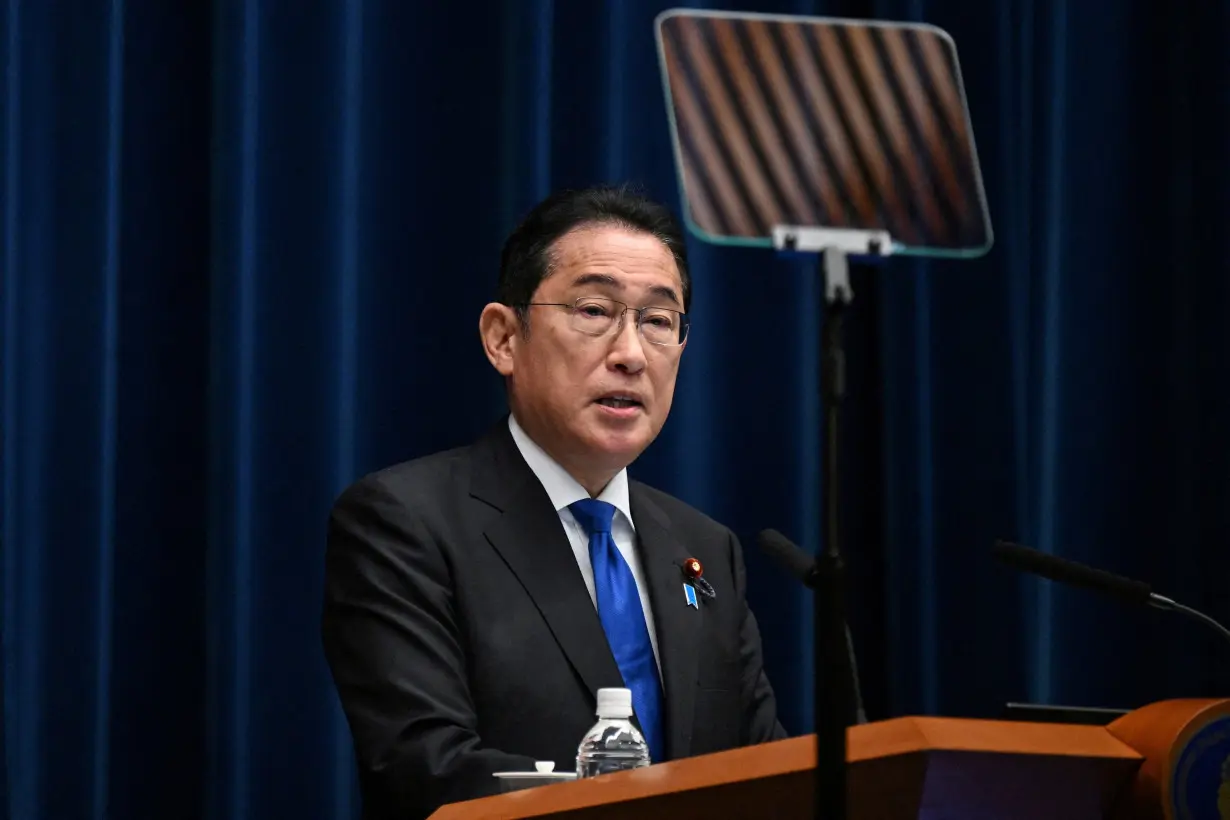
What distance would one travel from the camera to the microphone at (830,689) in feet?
3.16

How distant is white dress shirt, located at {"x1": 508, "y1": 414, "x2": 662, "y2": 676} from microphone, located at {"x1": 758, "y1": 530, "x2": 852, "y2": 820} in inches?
45.7

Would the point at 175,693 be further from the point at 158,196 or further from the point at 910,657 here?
the point at 910,657

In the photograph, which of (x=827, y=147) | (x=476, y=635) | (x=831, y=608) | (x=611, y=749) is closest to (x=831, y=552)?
(x=831, y=608)

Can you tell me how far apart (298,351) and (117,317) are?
0.31 m

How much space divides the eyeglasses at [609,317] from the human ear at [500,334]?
9cm

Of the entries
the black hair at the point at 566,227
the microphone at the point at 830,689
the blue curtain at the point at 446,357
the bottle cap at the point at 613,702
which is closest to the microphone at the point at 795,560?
the microphone at the point at 830,689

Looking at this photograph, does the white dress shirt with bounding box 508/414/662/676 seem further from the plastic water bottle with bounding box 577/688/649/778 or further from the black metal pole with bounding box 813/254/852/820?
the black metal pole with bounding box 813/254/852/820

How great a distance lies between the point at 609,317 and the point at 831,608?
4.14ft

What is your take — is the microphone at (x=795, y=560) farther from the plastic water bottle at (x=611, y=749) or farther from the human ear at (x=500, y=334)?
the human ear at (x=500, y=334)

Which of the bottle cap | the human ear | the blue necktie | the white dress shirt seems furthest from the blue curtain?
the bottle cap

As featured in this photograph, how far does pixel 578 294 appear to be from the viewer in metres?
2.22

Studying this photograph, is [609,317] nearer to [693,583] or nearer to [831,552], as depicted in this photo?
[693,583]

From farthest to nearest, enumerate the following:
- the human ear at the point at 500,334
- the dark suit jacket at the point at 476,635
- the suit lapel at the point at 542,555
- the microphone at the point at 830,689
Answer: the human ear at the point at 500,334 < the suit lapel at the point at 542,555 < the dark suit jacket at the point at 476,635 < the microphone at the point at 830,689

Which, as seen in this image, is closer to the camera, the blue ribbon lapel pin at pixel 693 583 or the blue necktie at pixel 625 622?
the blue necktie at pixel 625 622
